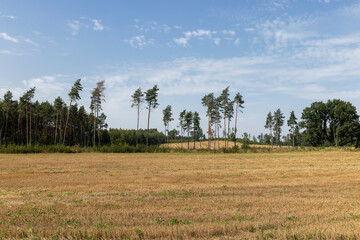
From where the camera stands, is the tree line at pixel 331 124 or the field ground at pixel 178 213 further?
the tree line at pixel 331 124

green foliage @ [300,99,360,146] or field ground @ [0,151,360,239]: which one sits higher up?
green foliage @ [300,99,360,146]

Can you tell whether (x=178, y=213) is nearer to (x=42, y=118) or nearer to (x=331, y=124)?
(x=331, y=124)

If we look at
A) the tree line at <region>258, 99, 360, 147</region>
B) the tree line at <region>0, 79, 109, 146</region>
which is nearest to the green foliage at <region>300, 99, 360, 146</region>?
the tree line at <region>258, 99, 360, 147</region>

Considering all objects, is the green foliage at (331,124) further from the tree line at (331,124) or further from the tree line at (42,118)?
the tree line at (42,118)

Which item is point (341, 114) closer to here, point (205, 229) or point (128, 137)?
point (205, 229)

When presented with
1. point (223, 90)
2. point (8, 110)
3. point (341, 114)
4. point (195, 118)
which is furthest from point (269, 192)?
point (195, 118)

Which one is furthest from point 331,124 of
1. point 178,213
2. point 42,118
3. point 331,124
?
point 42,118

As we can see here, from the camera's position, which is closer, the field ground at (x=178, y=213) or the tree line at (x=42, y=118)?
the field ground at (x=178, y=213)

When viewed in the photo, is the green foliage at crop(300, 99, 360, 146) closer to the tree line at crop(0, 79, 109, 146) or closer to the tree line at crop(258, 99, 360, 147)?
the tree line at crop(258, 99, 360, 147)

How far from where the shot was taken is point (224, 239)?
6371 mm

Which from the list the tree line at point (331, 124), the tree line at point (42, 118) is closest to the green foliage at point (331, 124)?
the tree line at point (331, 124)

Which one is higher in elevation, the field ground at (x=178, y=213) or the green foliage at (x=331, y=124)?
the green foliage at (x=331, y=124)

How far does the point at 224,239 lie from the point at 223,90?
3147 inches

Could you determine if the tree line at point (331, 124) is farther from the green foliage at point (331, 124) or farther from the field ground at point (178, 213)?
the field ground at point (178, 213)
